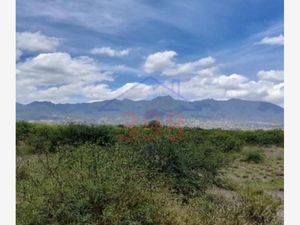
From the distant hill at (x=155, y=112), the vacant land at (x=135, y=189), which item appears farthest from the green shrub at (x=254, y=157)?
the vacant land at (x=135, y=189)

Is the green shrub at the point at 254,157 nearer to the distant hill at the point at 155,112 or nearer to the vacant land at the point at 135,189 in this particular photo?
the distant hill at the point at 155,112

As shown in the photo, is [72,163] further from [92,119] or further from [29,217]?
[92,119]

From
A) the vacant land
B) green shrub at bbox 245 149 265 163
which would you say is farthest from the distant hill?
green shrub at bbox 245 149 265 163

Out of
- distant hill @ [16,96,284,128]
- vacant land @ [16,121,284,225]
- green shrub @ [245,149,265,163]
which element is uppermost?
distant hill @ [16,96,284,128]

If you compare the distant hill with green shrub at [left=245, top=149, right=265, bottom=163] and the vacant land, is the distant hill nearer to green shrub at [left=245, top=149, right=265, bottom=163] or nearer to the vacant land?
the vacant land

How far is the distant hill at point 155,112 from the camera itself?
36.9 feet

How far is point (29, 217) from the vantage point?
16.9 feet

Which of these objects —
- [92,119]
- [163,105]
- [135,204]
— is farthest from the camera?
[92,119]

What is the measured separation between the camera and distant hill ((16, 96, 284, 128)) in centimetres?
1123

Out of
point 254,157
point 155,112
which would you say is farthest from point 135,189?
point 254,157
